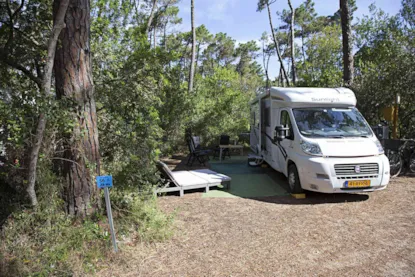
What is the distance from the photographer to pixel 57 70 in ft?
13.4

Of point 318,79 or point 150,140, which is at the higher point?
point 318,79

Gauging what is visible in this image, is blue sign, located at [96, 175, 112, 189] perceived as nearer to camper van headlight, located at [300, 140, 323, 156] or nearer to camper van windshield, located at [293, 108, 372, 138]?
camper van headlight, located at [300, 140, 323, 156]

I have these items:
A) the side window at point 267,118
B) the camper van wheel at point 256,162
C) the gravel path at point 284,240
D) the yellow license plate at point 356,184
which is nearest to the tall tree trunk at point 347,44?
the side window at point 267,118

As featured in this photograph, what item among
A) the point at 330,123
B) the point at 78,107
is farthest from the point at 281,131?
the point at 78,107

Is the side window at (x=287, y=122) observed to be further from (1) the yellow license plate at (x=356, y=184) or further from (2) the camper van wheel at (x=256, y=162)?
(2) the camper van wheel at (x=256, y=162)

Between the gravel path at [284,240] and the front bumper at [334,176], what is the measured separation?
319 mm

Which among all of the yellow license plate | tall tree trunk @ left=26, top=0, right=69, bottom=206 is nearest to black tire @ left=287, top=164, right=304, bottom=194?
the yellow license plate

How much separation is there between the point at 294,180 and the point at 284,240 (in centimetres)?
242

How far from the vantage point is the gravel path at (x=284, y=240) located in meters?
3.38

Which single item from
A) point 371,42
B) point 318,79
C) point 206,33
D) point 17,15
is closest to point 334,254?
point 17,15

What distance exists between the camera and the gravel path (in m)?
3.38

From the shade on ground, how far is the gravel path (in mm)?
650

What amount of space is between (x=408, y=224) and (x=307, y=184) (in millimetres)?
1753

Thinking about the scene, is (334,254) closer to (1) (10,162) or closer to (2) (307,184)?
(2) (307,184)
